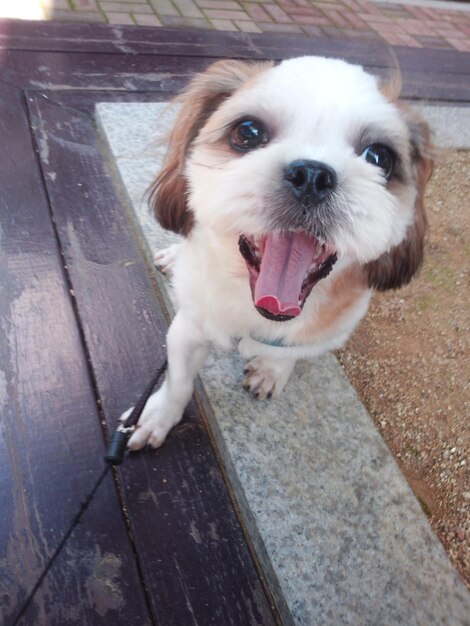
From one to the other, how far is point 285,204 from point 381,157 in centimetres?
33

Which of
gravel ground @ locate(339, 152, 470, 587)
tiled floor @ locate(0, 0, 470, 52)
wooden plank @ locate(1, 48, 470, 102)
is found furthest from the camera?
tiled floor @ locate(0, 0, 470, 52)

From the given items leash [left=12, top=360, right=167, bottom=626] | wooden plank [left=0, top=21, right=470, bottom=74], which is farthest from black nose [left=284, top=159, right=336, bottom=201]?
wooden plank [left=0, top=21, right=470, bottom=74]

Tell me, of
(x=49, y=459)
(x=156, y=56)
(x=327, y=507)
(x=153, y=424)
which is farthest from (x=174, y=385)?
(x=156, y=56)

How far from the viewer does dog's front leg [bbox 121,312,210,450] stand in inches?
60.3

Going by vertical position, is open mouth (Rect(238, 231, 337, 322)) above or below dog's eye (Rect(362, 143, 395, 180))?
below

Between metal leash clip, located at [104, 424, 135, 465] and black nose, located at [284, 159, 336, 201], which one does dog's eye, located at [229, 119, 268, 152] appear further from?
metal leash clip, located at [104, 424, 135, 465]

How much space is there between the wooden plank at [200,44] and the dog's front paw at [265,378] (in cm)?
242

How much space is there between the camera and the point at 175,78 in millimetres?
3172

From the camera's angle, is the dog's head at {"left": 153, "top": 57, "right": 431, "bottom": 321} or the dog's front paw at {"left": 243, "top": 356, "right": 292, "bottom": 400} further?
the dog's front paw at {"left": 243, "top": 356, "right": 292, "bottom": 400}

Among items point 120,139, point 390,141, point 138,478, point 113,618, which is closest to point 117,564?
point 113,618

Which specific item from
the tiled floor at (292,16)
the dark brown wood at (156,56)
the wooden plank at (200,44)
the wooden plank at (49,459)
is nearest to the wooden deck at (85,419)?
the wooden plank at (49,459)

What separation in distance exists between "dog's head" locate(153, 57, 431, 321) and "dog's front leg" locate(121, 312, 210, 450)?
1.11ft

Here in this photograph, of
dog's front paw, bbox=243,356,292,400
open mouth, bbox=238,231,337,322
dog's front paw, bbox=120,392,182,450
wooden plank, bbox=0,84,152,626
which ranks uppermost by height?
open mouth, bbox=238,231,337,322

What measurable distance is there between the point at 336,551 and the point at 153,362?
33.1 inches
